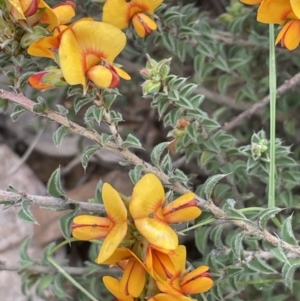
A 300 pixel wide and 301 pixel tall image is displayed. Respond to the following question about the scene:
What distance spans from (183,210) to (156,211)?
63mm

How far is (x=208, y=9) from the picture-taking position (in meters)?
2.92

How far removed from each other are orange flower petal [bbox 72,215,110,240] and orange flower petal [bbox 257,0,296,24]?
65 cm

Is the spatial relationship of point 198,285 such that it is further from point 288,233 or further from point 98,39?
point 98,39

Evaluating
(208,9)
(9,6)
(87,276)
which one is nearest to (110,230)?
(9,6)

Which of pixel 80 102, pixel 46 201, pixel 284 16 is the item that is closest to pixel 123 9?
pixel 80 102

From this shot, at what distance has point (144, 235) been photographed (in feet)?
4.47

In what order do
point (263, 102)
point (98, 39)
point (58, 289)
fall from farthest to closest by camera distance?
point (263, 102) < point (58, 289) < point (98, 39)

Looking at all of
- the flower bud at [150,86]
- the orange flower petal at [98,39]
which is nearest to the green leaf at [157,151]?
the flower bud at [150,86]

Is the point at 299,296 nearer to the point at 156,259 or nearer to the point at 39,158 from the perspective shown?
the point at 156,259

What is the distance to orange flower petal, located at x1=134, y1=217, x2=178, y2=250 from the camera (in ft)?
4.43

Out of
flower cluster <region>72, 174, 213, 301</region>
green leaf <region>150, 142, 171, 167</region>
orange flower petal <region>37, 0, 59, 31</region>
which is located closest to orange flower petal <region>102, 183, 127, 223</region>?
flower cluster <region>72, 174, 213, 301</region>

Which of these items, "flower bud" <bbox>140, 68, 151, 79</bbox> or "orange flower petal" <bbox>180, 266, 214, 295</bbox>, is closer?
"orange flower petal" <bbox>180, 266, 214, 295</bbox>

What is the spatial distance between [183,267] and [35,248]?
1214 millimetres

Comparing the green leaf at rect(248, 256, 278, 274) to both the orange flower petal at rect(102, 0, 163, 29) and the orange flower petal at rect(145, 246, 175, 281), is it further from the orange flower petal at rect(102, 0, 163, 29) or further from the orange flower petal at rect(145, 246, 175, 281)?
the orange flower petal at rect(102, 0, 163, 29)
